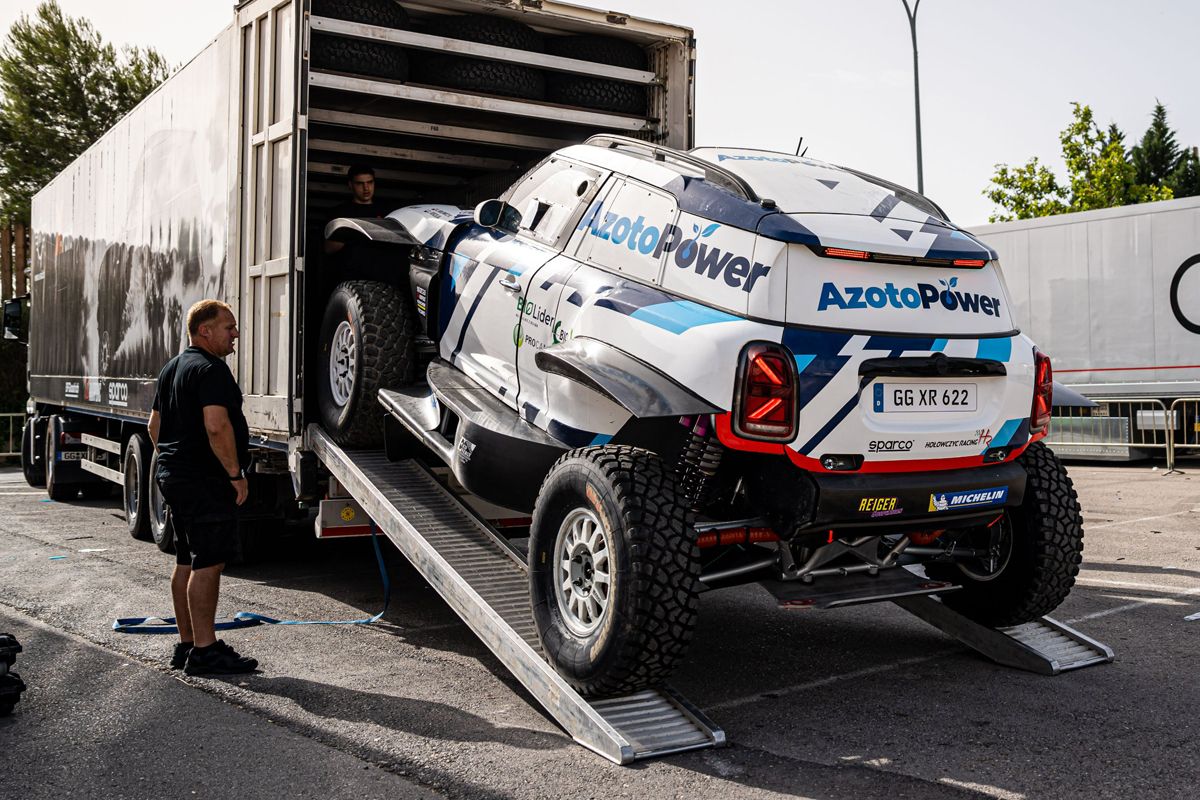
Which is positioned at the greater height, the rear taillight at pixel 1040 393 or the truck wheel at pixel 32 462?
the rear taillight at pixel 1040 393

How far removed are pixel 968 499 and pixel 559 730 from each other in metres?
1.90

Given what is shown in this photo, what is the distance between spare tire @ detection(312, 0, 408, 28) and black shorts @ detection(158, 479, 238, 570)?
10.2 feet

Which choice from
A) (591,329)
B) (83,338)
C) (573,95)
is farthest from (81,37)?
(591,329)

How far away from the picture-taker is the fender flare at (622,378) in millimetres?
4051

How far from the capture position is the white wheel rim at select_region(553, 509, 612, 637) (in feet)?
13.8

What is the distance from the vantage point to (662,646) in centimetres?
401

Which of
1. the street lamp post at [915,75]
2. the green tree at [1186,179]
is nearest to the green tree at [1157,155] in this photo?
the green tree at [1186,179]

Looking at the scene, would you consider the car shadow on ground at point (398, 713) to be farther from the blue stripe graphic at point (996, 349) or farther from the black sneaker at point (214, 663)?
the blue stripe graphic at point (996, 349)

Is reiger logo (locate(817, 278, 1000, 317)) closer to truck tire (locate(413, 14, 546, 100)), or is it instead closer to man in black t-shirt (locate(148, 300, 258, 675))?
man in black t-shirt (locate(148, 300, 258, 675))

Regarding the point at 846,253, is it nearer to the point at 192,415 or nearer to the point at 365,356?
the point at 365,356

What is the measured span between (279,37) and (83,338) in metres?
6.21

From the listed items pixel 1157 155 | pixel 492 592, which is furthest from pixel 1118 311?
pixel 1157 155

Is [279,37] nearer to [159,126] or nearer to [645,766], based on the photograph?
[159,126]

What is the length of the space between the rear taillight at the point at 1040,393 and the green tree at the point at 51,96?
121 feet
